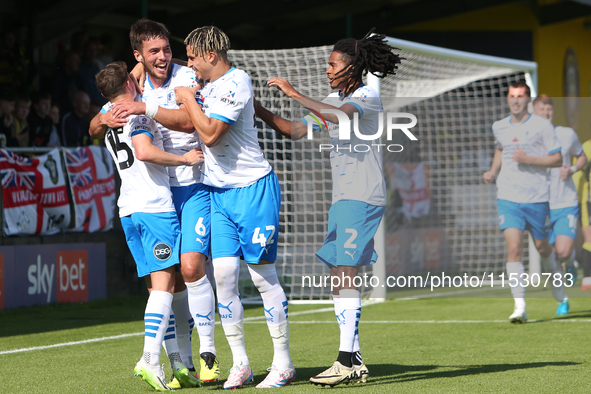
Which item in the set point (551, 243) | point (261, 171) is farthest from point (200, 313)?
point (551, 243)

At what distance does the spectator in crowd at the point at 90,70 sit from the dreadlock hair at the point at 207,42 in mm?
7330

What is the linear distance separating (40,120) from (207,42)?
6717 millimetres

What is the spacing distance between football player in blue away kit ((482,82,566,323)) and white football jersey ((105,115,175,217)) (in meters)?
4.12

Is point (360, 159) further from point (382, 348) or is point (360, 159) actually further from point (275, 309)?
point (382, 348)

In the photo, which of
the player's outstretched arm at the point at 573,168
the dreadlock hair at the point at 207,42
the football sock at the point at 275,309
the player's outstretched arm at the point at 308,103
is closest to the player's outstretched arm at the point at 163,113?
the dreadlock hair at the point at 207,42

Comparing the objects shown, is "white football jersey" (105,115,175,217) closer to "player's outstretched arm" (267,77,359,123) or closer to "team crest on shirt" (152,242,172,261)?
"team crest on shirt" (152,242,172,261)

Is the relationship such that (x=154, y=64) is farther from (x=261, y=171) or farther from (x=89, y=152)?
(x=89, y=152)

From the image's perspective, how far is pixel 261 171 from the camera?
14.6 ft

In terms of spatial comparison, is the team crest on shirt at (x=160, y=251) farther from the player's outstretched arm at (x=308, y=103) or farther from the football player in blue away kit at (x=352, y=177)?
the player's outstretched arm at (x=308, y=103)

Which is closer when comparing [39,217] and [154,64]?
[154,64]

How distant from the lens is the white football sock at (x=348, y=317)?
14.4ft

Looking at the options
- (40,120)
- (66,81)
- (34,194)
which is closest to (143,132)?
(34,194)

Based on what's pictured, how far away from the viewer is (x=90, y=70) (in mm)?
11781

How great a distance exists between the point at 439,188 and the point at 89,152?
607 centimetres
